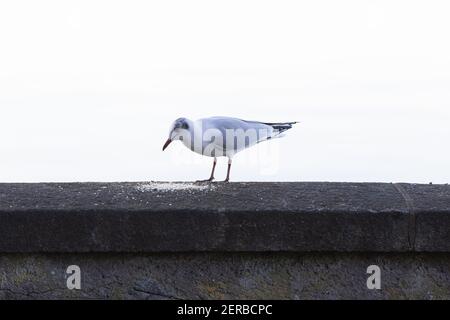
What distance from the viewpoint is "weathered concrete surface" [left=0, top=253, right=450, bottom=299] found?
3.78 meters

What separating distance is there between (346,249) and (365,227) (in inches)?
5.7

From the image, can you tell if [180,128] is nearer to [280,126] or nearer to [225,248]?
[280,126]

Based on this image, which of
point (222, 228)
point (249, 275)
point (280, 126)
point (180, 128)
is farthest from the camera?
point (280, 126)

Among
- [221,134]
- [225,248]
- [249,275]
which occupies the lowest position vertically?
[249,275]

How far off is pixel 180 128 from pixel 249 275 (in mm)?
1536

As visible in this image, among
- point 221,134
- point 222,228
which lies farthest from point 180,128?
point 222,228

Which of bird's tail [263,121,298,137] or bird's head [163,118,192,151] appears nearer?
bird's head [163,118,192,151]

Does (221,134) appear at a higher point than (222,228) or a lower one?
higher

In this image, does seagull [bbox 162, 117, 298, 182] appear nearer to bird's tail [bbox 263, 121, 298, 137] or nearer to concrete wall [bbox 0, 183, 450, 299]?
bird's tail [bbox 263, 121, 298, 137]

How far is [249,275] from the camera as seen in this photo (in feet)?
12.4

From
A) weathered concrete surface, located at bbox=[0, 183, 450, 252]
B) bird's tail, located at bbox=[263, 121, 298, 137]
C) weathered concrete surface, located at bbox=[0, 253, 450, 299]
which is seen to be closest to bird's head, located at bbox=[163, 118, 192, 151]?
bird's tail, located at bbox=[263, 121, 298, 137]

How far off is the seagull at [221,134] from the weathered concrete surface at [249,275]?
1.27 metres

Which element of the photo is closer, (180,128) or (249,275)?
(249,275)
